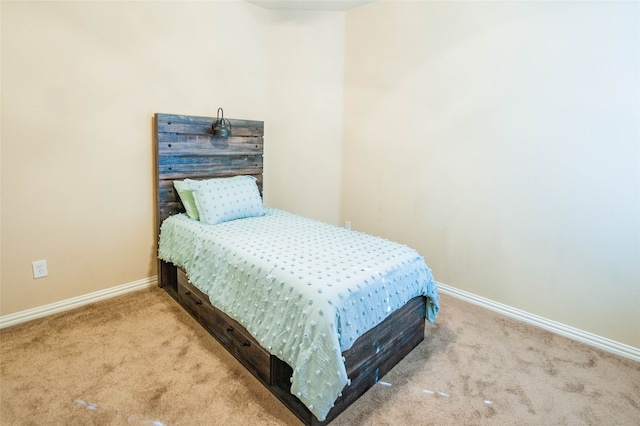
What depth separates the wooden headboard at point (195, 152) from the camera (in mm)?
2740

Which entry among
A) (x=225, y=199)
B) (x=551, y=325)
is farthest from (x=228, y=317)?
(x=551, y=325)

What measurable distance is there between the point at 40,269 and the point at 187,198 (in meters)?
1.06

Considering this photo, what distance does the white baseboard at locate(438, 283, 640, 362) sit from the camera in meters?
2.11

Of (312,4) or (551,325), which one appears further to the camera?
(312,4)

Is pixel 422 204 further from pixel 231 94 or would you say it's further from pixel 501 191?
pixel 231 94

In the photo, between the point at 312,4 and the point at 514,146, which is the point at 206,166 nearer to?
the point at 312,4

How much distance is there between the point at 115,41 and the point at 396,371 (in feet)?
9.49

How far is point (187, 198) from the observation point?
8.98 ft

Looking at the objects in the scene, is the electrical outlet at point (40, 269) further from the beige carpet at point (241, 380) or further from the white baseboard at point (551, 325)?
the white baseboard at point (551, 325)

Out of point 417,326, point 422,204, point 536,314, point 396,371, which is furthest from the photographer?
point 422,204

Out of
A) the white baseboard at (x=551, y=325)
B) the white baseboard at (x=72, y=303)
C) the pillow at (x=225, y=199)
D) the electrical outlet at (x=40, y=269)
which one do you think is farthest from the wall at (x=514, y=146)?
the electrical outlet at (x=40, y=269)

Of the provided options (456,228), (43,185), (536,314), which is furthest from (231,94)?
(536,314)

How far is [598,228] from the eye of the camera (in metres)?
2.15

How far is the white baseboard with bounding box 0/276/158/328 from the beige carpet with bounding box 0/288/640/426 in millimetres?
62
